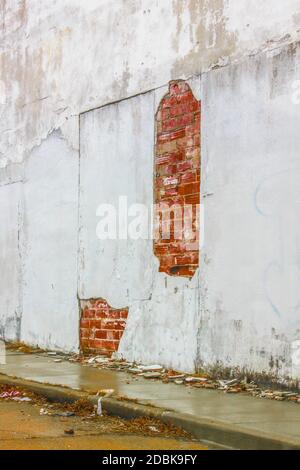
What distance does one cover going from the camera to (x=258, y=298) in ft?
26.6

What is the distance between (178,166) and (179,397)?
299 cm

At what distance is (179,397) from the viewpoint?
742 centimetres

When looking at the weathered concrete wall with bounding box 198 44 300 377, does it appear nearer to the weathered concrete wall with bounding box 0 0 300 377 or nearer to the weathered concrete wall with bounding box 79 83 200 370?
the weathered concrete wall with bounding box 0 0 300 377

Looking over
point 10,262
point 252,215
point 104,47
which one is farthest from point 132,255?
point 10,262

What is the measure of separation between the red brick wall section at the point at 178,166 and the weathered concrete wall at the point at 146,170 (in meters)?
0.13

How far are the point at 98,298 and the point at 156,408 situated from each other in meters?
3.98

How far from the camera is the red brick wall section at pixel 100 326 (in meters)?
10.1

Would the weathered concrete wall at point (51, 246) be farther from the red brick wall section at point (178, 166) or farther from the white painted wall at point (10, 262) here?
the red brick wall section at point (178, 166)

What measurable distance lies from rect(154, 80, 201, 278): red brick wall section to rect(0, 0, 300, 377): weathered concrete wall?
130 mm

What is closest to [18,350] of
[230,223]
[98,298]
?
[98,298]

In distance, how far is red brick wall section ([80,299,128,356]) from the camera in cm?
1013

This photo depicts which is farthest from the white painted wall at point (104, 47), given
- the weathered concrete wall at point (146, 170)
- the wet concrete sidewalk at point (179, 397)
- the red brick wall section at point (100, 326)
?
the wet concrete sidewalk at point (179, 397)

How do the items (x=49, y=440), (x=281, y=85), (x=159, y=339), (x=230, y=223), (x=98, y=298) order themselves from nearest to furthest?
(x=49, y=440) < (x=281, y=85) < (x=230, y=223) < (x=159, y=339) < (x=98, y=298)
